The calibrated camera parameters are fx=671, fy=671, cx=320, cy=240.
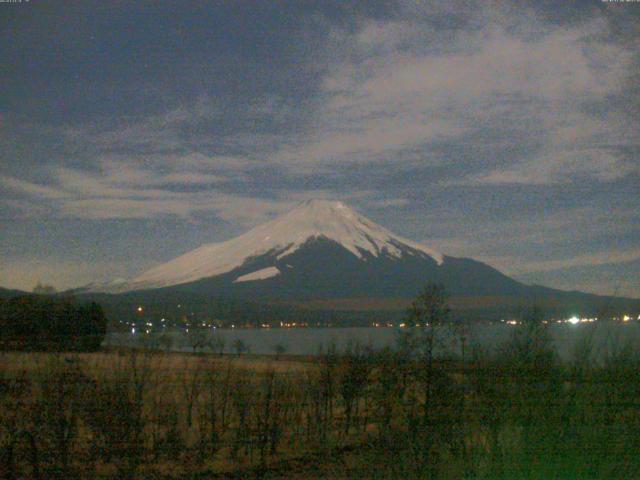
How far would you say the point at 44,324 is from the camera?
50.0ft

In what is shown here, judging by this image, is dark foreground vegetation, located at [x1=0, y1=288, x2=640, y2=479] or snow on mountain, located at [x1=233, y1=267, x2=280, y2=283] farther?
snow on mountain, located at [x1=233, y1=267, x2=280, y2=283]

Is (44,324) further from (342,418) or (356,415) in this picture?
(356,415)

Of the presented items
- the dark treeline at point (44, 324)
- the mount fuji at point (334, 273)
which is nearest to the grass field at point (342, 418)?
the dark treeline at point (44, 324)

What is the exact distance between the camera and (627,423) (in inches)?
209

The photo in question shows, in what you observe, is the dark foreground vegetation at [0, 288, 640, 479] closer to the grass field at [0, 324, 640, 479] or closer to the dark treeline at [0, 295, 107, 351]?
the grass field at [0, 324, 640, 479]

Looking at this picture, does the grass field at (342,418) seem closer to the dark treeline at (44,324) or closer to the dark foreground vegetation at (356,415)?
the dark foreground vegetation at (356,415)

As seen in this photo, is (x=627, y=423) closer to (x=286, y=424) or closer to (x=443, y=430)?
(x=443, y=430)

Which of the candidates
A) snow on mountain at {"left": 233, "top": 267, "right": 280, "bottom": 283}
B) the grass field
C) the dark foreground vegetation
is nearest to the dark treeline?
the dark foreground vegetation

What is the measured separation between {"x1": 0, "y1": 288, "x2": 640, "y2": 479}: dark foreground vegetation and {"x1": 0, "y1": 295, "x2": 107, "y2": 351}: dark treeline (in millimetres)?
1456

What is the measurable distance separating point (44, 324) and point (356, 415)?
782 centimetres

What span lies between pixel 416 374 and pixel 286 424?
2.10m

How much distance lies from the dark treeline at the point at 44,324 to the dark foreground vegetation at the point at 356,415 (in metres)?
1.46

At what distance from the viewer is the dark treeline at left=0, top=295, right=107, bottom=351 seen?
45.0ft

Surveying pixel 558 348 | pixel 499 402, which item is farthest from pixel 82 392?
pixel 558 348
